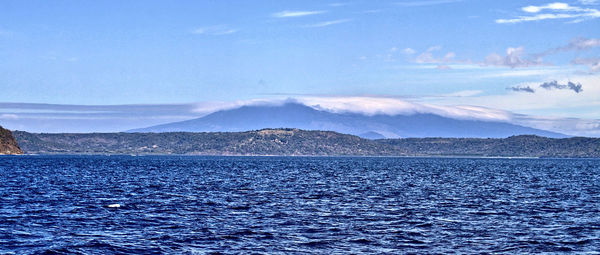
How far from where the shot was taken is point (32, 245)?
41.5 metres

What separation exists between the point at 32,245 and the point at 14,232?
5504mm

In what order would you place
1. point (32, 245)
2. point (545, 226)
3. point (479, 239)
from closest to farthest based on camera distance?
point (32, 245)
point (479, 239)
point (545, 226)

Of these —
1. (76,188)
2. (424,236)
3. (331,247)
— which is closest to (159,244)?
(331,247)

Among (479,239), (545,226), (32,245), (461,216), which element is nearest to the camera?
(32,245)

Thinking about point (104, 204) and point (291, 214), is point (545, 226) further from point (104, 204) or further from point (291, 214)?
point (104, 204)

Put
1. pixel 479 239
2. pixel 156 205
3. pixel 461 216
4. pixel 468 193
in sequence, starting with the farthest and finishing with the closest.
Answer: pixel 468 193 → pixel 156 205 → pixel 461 216 → pixel 479 239

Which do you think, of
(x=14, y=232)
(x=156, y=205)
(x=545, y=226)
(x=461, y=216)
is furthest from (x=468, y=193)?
(x=14, y=232)

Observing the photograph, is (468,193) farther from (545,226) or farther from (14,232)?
(14,232)

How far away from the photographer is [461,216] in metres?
58.2

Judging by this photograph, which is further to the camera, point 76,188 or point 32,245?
point 76,188

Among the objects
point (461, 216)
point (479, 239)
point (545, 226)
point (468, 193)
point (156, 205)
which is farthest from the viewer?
point (468, 193)

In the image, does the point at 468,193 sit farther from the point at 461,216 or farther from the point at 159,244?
the point at 159,244

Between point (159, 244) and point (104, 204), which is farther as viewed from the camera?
point (104, 204)

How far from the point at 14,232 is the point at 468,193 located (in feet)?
184
